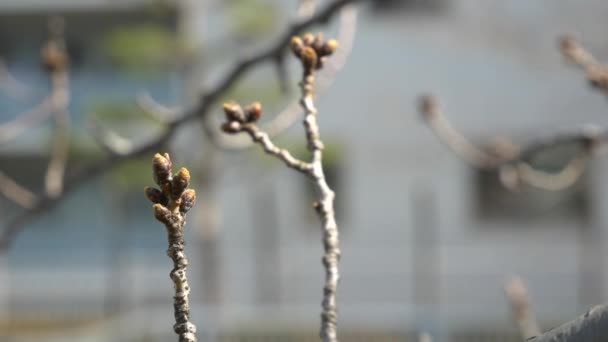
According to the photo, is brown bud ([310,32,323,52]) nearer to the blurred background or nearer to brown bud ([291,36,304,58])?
brown bud ([291,36,304,58])

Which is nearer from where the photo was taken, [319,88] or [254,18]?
[319,88]

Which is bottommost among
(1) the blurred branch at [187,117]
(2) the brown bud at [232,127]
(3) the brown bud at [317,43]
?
(2) the brown bud at [232,127]

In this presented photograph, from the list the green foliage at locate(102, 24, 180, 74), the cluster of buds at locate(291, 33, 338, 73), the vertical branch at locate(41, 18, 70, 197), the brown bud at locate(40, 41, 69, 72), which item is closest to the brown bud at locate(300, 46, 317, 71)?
the cluster of buds at locate(291, 33, 338, 73)

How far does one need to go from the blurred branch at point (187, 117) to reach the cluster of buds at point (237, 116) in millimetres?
697

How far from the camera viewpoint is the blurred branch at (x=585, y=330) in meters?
0.88

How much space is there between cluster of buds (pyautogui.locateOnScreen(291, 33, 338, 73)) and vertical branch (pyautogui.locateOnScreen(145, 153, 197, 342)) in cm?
38

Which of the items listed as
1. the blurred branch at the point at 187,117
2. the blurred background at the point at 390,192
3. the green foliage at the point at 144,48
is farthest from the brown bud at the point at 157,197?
the blurred background at the point at 390,192

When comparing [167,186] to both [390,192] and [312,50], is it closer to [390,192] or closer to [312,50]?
[312,50]

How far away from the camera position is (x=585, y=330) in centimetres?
89

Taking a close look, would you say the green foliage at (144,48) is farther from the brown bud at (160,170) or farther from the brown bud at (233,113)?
the brown bud at (160,170)

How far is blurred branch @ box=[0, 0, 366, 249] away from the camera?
197 centimetres

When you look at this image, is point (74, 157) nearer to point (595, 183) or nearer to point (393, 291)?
point (393, 291)

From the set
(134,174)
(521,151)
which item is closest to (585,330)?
(521,151)

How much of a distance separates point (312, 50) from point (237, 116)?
0.10 m
